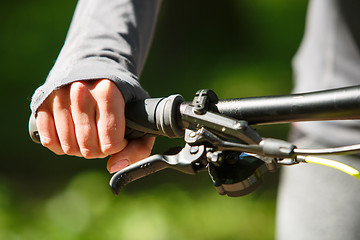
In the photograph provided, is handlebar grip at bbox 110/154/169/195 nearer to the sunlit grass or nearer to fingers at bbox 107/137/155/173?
fingers at bbox 107/137/155/173

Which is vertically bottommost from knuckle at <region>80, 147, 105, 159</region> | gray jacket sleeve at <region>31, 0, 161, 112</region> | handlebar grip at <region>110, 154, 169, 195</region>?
handlebar grip at <region>110, 154, 169, 195</region>

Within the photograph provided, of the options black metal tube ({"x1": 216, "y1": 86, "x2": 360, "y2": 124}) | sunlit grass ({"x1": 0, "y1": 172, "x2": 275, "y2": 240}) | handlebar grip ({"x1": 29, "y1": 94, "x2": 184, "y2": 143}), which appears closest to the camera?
black metal tube ({"x1": 216, "y1": 86, "x2": 360, "y2": 124})

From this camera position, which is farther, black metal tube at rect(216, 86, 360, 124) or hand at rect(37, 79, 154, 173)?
hand at rect(37, 79, 154, 173)

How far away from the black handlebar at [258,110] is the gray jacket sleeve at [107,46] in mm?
52

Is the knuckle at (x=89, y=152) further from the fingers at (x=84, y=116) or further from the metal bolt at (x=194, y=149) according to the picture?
the metal bolt at (x=194, y=149)

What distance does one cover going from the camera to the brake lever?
78 centimetres

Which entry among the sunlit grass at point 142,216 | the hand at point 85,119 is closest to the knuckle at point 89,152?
the hand at point 85,119

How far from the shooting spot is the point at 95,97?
0.83m

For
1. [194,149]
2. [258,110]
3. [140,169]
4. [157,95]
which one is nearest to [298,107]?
[258,110]

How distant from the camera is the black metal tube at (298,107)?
0.68 m

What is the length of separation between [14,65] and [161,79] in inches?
36.3

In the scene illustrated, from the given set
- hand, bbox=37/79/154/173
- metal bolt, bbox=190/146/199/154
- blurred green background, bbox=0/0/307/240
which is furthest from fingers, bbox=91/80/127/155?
blurred green background, bbox=0/0/307/240

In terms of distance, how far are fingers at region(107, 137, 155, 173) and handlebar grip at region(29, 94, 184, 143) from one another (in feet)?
0.07

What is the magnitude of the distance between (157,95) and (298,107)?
2395 millimetres
